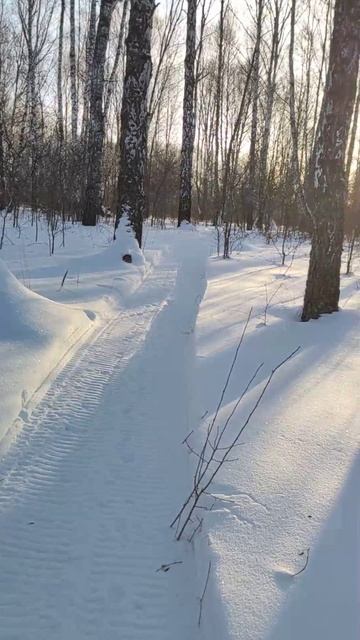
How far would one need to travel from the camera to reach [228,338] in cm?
434

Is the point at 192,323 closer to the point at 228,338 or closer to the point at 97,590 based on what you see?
the point at 228,338

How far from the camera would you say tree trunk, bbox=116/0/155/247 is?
7.29 meters

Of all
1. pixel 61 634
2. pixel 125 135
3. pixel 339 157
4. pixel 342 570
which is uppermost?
pixel 125 135

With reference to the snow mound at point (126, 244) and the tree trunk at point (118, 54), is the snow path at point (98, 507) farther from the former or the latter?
the tree trunk at point (118, 54)

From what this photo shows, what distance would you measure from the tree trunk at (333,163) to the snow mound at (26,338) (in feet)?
A: 7.33

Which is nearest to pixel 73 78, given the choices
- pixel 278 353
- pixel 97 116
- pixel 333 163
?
pixel 97 116

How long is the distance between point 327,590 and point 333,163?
12.8 ft

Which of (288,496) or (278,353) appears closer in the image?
(288,496)

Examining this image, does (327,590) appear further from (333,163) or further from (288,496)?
(333,163)

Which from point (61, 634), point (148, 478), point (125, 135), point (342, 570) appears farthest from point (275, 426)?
point (125, 135)

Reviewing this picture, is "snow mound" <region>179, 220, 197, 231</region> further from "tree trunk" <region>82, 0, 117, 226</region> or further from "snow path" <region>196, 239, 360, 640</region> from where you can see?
"snow path" <region>196, 239, 360, 640</region>

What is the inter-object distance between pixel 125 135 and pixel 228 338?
4.50m

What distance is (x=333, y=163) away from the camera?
4684 mm

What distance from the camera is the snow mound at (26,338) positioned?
3054 mm
